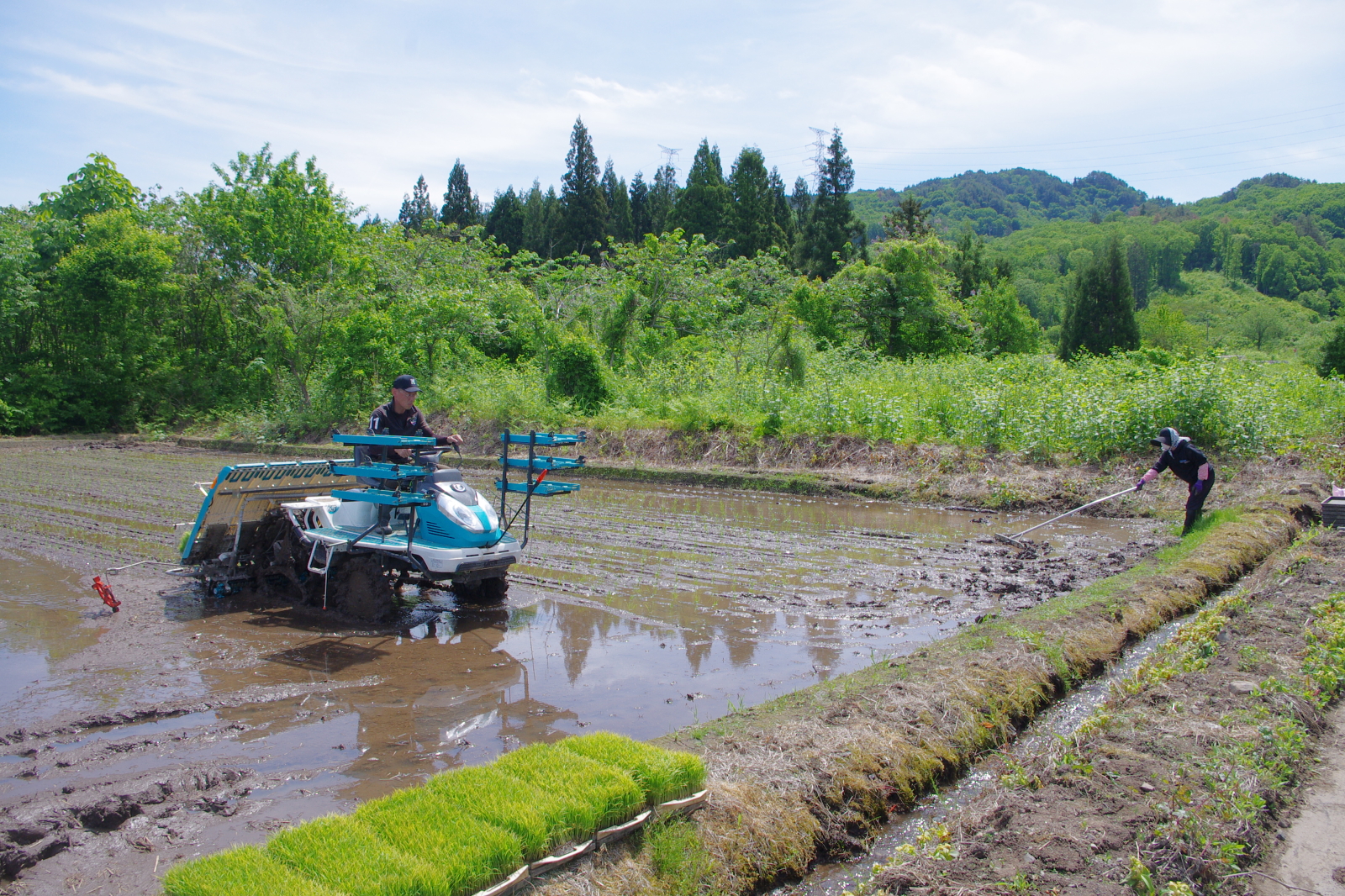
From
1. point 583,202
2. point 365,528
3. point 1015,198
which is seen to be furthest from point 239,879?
point 1015,198

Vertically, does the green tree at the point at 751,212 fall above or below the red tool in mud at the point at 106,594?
above

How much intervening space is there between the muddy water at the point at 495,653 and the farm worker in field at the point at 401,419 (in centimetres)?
168

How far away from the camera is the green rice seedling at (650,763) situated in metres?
3.58

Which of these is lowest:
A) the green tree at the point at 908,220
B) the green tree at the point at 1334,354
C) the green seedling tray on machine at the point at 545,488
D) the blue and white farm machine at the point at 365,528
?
the blue and white farm machine at the point at 365,528

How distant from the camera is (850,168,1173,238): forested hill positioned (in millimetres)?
152125

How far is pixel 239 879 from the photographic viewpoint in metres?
2.82

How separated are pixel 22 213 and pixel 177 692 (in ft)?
132

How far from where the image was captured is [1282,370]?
61.4ft

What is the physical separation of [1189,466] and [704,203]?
3783 cm

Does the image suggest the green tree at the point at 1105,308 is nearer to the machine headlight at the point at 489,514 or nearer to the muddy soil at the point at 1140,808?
the machine headlight at the point at 489,514

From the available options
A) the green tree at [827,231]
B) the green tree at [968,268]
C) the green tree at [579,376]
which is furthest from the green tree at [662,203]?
the green tree at [579,376]

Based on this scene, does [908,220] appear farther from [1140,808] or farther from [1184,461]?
[1140,808]

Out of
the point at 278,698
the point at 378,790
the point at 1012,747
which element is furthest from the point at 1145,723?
the point at 278,698

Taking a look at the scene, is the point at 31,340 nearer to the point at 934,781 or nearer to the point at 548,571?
the point at 548,571
